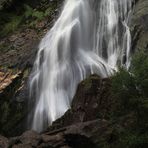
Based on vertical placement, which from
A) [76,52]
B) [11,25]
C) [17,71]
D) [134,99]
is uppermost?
[11,25]

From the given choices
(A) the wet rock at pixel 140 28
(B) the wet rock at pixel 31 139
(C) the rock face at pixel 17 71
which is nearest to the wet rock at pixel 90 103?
(B) the wet rock at pixel 31 139

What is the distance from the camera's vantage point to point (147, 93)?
14.9 metres

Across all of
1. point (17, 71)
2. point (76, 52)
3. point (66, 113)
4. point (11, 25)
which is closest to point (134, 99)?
point (66, 113)

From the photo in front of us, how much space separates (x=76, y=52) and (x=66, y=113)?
6315mm

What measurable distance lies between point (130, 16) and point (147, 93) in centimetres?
969

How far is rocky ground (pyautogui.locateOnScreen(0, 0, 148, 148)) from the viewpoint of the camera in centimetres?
1617

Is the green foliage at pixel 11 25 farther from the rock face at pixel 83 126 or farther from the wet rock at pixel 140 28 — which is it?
the rock face at pixel 83 126

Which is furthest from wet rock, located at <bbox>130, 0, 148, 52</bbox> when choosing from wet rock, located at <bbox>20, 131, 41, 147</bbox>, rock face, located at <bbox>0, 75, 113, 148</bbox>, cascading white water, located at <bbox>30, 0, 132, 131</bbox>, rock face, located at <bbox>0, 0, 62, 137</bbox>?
wet rock, located at <bbox>20, 131, 41, 147</bbox>

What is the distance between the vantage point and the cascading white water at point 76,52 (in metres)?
22.2

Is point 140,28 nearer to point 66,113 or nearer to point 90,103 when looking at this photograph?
point 90,103

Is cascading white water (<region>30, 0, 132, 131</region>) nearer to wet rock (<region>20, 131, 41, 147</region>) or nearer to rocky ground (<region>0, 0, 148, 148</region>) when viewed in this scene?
rocky ground (<region>0, 0, 148, 148</region>)

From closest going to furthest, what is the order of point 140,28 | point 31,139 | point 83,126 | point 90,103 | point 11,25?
point 83,126, point 31,139, point 90,103, point 140,28, point 11,25

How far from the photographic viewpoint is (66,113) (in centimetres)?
1875

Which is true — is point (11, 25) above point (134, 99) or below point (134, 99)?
above
